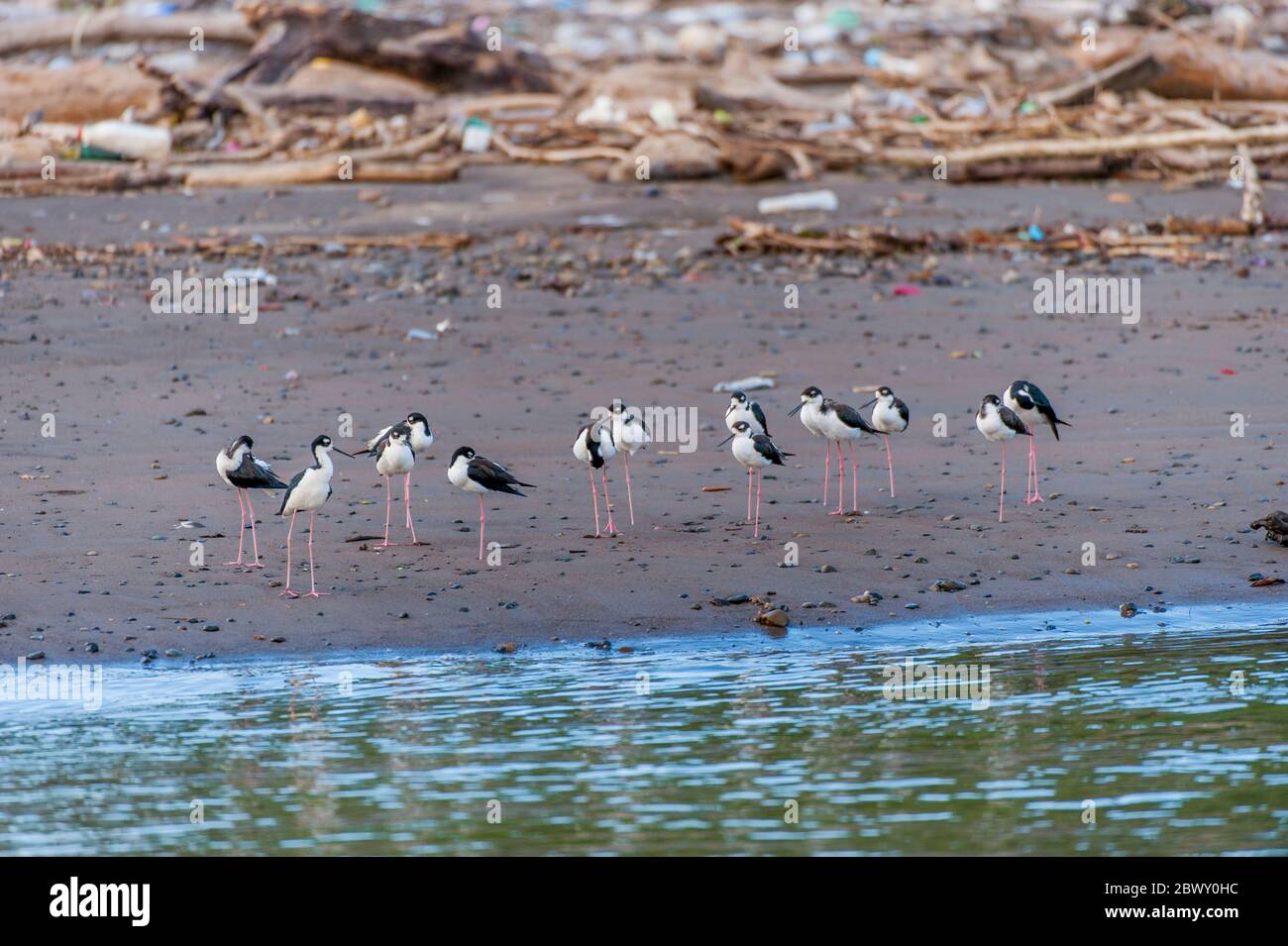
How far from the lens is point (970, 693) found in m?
8.66

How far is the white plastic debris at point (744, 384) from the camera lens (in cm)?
1396

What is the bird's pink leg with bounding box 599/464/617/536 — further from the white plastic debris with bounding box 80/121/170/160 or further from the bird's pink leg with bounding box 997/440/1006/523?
the white plastic debris with bounding box 80/121/170/160

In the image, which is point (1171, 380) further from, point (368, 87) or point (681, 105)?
point (368, 87)

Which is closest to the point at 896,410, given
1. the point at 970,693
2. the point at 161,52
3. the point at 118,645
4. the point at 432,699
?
the point at 970,693

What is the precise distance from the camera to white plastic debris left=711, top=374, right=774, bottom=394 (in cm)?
1396

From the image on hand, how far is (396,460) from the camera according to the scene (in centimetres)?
1067

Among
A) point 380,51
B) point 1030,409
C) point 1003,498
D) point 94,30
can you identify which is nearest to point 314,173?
point 380,51

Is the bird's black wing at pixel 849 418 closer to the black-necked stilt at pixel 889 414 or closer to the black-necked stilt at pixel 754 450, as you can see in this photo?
the black-necked stilt at pixel 889 414

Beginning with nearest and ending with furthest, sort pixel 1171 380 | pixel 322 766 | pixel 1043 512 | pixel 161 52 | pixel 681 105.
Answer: pixel 322 766 → pixel 1043 512 → pixel 1171 380 → pixel 681 105 → pixel 161 52

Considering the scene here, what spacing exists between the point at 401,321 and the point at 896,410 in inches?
213

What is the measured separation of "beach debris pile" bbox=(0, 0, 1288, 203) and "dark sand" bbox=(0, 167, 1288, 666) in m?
1.09

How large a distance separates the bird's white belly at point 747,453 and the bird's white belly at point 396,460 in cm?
195

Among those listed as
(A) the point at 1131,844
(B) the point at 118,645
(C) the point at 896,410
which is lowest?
(A) the point at 1131,844

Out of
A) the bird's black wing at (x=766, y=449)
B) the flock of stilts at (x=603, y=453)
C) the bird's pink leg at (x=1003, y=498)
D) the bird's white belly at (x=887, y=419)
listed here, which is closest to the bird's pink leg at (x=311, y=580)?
the flock of stilts at (x=603, y=453)
